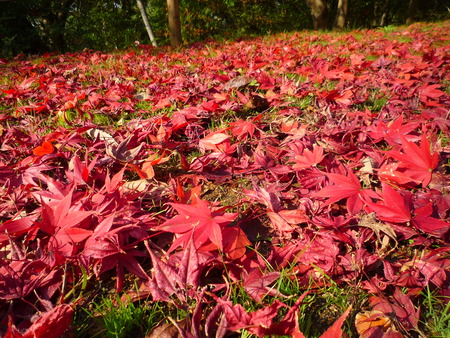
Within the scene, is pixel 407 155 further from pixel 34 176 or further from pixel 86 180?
pixel 34 176

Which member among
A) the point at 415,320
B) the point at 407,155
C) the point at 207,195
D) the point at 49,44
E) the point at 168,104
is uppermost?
the point at 49,44

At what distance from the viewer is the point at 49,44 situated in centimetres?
1019

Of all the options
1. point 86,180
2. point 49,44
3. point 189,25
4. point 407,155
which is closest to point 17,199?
point 86,180

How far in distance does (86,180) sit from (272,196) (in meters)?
0.74

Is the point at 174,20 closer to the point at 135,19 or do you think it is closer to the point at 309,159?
the point at 309,159

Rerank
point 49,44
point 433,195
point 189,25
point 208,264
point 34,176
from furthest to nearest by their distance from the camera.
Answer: point 189,25 → point 49,44 → point 34,176 → point 433,195 → point 208,264

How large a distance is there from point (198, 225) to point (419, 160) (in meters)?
0.79

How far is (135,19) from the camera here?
1761 centimetres

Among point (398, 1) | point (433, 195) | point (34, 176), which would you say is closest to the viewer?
point (433, 195)

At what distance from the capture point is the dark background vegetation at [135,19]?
8977 mm

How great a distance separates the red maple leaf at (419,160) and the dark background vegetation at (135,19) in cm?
952

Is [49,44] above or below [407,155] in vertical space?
above

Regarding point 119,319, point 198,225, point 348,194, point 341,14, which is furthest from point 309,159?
point 341,14

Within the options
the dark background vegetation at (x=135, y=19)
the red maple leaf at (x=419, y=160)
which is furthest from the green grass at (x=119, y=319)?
the dark background vegetation at (x=135, y=19)
